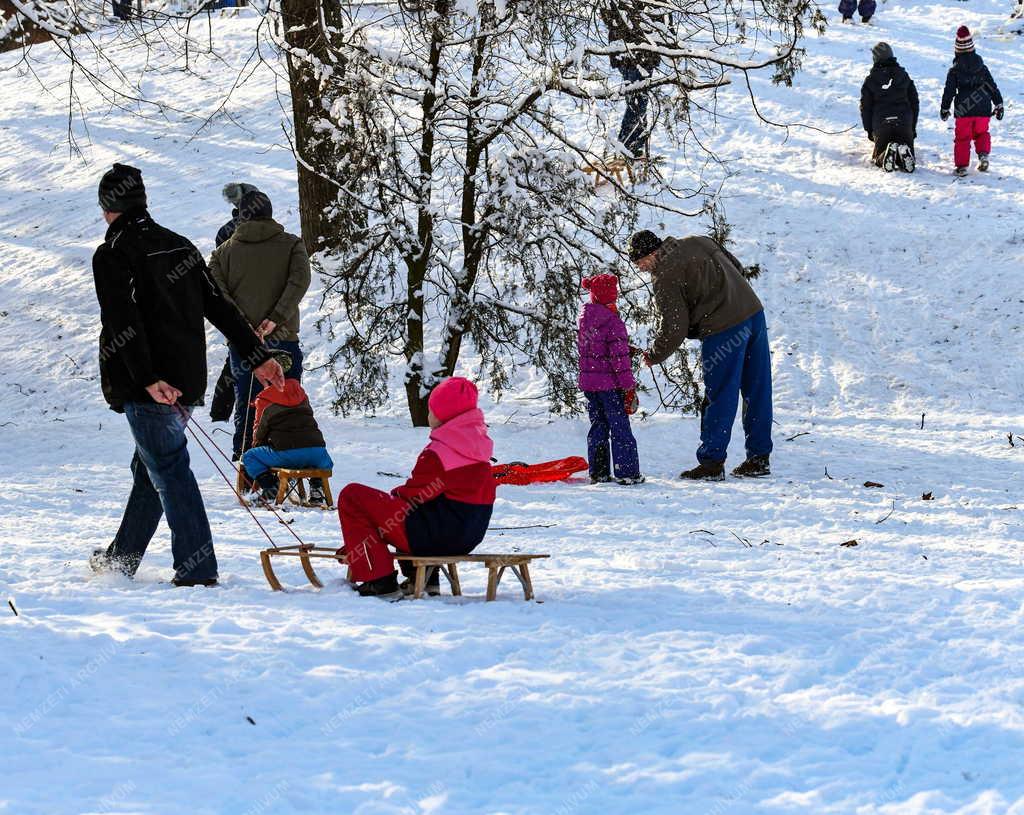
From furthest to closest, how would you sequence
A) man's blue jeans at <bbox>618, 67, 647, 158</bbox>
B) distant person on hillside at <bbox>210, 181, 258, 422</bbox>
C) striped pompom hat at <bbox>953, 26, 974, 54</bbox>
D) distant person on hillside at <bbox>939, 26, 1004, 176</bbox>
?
striped pompom hat at <bbox>953, 26, 974, 54</bbox>, distant person on hillside at <bbox>939, 26, 1004, 176</bbox>, man's blue jeans at <bbox>618, 67, 647, 158</bbox>, distant person on hillside at <bbox>210, 181, 258, 422</bbox>

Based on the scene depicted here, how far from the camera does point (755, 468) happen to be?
868 centimetres

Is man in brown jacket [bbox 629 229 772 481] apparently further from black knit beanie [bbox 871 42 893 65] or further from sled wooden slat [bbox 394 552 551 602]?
black knit beanie [bbox 871 42 893 65]

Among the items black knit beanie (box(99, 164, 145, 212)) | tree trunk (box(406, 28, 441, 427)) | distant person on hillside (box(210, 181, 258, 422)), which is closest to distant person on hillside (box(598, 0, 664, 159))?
tree trunk (box(406, 28, 441, 427))

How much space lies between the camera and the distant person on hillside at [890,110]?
16984mm

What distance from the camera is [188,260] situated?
525cm

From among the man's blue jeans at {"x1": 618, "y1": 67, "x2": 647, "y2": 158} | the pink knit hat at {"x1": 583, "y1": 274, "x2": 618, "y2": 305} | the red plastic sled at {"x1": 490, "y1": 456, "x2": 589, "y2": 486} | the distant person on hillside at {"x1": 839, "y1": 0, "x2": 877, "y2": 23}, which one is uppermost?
the distant person on hillside at {"x1": 839, "y1": 0, "x2": 877, "y2": 23}

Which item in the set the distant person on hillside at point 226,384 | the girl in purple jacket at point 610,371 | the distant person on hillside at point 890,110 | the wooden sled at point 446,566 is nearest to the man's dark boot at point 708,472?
the girl in purple jacket at point 610,371

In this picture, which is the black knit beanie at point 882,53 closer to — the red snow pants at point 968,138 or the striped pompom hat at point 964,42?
the striped pompom hat at point 964,42

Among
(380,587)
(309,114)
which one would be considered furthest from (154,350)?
(309,114)

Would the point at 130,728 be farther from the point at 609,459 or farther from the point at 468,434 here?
the point at 609,459

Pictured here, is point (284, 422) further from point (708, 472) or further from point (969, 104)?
point (969, 104)

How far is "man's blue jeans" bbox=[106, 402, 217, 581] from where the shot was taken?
17.0ft

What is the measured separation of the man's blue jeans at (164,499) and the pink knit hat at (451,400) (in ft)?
3.80

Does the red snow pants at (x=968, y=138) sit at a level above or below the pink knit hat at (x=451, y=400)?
above
